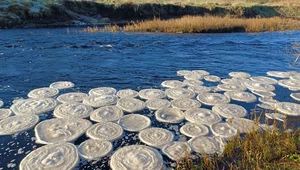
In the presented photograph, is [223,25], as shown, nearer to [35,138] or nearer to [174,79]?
[174,79]

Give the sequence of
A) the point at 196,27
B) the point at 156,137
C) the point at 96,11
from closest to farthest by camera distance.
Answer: the point at 156,137
the point at 196,27
the point at 96,11

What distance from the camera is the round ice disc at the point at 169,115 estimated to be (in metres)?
4.64

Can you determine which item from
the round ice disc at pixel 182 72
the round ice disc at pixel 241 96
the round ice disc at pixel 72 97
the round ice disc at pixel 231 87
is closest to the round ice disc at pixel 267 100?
the round ice disc at pixel 241 96

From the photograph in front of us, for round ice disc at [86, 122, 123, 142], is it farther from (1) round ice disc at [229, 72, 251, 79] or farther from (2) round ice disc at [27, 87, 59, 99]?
(1) round ice disc at [229, 72, 251, 79]

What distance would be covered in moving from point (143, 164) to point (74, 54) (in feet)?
24.4

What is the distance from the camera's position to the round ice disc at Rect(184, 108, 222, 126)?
4559 millimetres

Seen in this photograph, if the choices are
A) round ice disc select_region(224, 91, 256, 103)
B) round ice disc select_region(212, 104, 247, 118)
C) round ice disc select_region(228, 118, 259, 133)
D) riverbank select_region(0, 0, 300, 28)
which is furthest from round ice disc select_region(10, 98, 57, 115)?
riverbank select_region(0, 0, 300, 28)

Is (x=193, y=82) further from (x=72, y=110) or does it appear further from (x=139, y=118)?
(x=72, y=110)

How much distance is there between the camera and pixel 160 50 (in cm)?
1095

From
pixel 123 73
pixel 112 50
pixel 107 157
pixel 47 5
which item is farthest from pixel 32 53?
pixel 47 5

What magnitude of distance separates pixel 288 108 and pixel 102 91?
163 inches

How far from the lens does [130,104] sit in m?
5.25

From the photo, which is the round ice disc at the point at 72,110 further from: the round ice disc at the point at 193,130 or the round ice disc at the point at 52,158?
the round ice disc at the point at 193,130

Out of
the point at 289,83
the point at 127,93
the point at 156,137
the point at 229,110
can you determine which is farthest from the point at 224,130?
the point at 289,83
